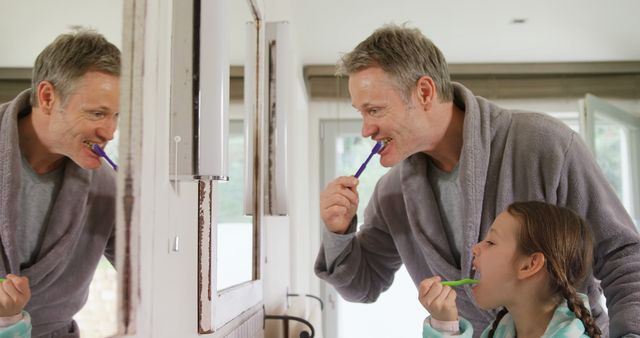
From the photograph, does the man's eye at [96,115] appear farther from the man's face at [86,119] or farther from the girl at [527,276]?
the girl at [527,276]

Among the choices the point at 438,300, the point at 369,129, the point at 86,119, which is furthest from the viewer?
the point at 369,129

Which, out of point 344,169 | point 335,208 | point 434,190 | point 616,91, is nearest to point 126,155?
point 335,208

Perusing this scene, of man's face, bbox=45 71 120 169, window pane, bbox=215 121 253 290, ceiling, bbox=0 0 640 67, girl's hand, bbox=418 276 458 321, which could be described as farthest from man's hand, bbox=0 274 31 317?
ceiling, bbox=0 0 640 67

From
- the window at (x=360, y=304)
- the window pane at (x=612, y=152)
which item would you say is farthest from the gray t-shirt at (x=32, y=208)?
the window pane at (x=612, y=152)

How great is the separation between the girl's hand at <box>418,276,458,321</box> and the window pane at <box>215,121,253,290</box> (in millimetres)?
372

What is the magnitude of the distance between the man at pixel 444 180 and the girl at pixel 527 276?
0.05m

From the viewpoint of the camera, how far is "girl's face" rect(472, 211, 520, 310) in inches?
47.9

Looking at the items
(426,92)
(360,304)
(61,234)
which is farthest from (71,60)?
(360,304)

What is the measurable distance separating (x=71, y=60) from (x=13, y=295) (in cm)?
18

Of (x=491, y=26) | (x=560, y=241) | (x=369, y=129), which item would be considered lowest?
(x=560, y=241)

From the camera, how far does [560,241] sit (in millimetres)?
1170

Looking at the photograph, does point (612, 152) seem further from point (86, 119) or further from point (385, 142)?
point (86, 119)

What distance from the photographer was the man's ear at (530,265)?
118cm

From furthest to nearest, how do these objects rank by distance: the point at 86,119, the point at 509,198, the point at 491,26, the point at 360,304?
the point at 360,304, the point at 491,26, the point at 509,198, the point at 86,119
